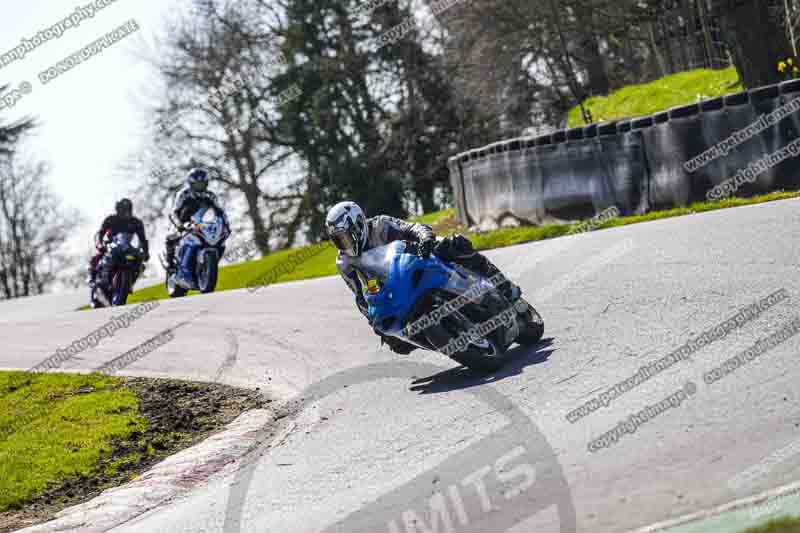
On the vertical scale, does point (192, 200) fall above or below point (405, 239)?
above

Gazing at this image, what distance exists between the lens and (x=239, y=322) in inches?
558

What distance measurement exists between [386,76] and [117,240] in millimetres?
21435

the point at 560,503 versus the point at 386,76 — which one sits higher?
the point at 386,76

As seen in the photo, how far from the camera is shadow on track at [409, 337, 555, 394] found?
26.3 feet

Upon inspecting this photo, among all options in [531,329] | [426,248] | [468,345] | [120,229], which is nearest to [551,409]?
[468,345]

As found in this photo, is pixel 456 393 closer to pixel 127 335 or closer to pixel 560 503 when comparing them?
pixel 560 503

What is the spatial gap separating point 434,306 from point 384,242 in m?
0.88

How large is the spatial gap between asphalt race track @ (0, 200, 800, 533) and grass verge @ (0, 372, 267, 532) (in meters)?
0.57

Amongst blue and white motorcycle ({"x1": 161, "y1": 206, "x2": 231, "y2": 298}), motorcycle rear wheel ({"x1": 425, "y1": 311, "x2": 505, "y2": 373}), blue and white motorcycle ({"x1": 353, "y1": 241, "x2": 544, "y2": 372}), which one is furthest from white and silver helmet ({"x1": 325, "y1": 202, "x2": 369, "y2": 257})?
blue and white motorcycle ({"x1": 161, "y1": 206, "x2": 231, "y2": 298})

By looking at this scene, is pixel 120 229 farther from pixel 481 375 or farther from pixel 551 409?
pixel 551 409

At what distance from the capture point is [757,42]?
19109mm

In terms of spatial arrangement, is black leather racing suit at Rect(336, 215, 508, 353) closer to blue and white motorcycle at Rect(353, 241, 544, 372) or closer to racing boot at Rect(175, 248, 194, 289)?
blue and white motorcycle at Rect(353, 241, 544, 372)

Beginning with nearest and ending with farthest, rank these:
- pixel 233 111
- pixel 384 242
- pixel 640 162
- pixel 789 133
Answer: pixel 384 242
pixel 789 133
pixel 640 162
pixel 233 111

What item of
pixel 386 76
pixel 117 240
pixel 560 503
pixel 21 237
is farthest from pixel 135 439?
pixel 21 237
